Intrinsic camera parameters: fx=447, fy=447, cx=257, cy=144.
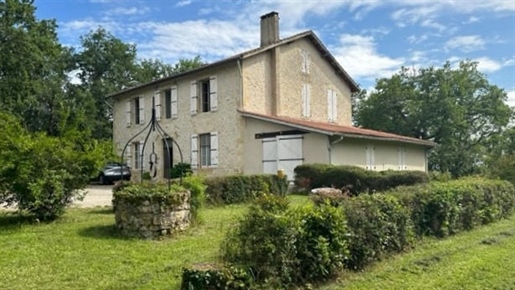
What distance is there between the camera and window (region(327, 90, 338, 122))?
2306cm

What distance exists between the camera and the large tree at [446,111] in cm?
3550

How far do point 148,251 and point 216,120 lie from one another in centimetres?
1384

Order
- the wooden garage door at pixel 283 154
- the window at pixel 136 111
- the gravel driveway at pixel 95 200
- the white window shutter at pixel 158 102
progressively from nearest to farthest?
the gravel driveway at pixel 95 200 → the wooden garage door at pixel 283 154 → the white window shutter at pixel 158 102 → the window at pixel 136 111

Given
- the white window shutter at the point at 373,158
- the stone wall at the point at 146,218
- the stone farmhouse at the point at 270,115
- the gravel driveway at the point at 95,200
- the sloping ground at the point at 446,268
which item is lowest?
the sloping ground at the point at 446,268

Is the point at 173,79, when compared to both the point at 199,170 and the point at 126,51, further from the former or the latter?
the point at 126,51

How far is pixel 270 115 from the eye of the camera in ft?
65.3

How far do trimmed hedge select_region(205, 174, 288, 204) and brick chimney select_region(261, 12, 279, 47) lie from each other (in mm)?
9368

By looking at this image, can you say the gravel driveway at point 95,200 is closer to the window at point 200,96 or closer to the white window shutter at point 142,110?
the window at point 200,96

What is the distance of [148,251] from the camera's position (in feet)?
22.3

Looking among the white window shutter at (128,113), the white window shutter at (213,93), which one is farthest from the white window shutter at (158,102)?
the white window shutter at (213,93)

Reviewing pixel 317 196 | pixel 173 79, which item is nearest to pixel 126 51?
pixel 173 79

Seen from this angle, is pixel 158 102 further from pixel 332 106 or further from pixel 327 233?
pixel 327 233

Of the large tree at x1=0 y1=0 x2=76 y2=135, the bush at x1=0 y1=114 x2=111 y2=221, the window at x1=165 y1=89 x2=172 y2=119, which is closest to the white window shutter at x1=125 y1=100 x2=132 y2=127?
the window at x1=165 y1=89 x2=172 y2=119

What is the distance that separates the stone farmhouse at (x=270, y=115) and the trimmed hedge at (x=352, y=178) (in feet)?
4.73
